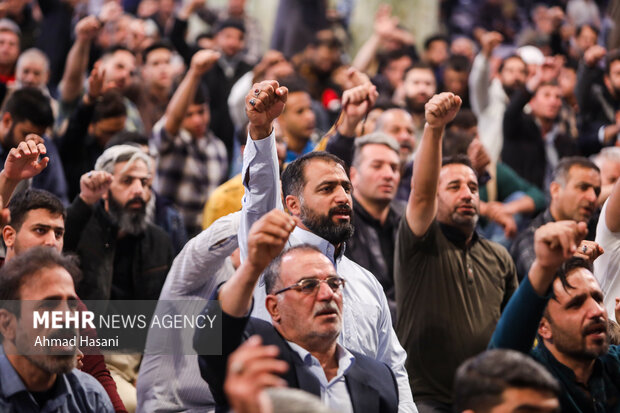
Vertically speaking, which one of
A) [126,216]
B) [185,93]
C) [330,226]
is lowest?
[330,226]

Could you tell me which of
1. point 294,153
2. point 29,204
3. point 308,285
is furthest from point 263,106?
point 294,153

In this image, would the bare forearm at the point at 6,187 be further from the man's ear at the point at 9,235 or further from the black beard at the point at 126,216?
the black beard at the point at 126,216

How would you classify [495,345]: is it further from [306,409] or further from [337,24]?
[337,24]

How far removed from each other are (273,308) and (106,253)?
1.78 meters

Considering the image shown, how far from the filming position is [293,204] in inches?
161

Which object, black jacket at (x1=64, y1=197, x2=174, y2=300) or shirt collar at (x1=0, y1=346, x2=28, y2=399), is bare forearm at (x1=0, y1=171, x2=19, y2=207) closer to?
black jacket at (x1=64, y1=197, x2=174, y2=300)

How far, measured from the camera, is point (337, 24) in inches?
428

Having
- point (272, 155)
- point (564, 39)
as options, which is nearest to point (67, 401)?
point (272, 155)

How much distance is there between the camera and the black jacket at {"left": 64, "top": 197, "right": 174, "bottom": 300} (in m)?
4.76

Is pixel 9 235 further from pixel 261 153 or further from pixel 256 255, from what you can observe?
pixel 256 255

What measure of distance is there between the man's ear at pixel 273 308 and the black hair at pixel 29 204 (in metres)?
1.26

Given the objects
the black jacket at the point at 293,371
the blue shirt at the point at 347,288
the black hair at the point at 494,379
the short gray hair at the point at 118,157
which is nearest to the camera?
the black hair at the point at 494,379

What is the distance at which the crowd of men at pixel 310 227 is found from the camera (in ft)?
10.4

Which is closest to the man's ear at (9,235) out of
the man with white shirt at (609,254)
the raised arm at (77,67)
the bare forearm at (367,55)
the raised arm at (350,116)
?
the raised arm at (350,116)
